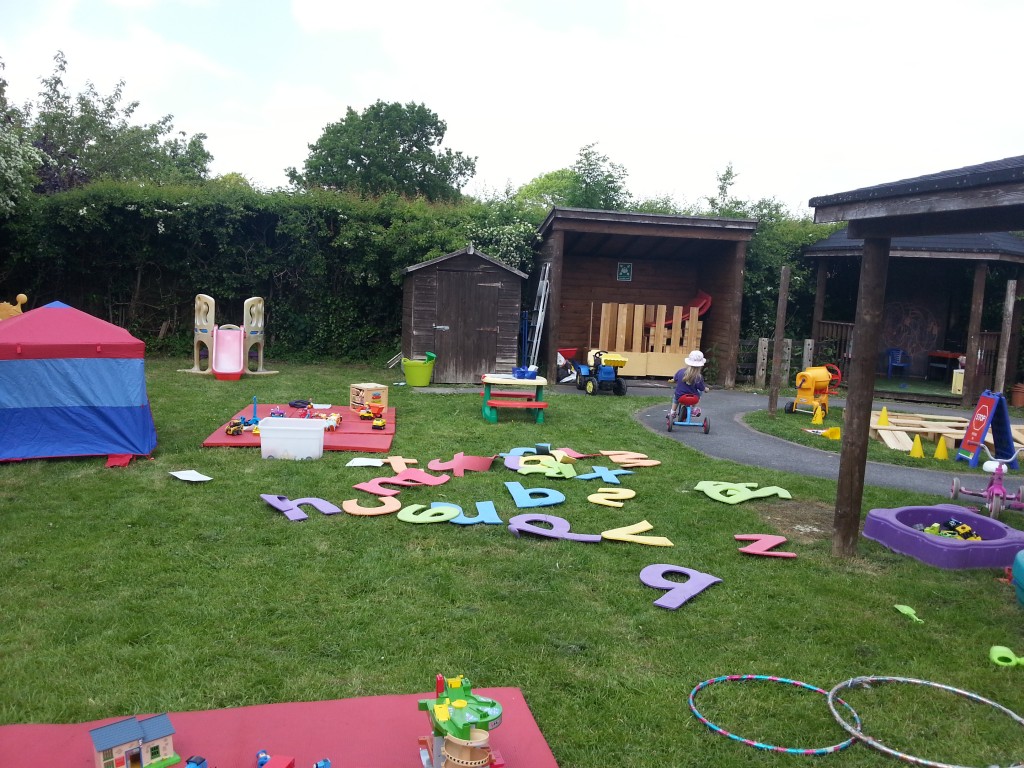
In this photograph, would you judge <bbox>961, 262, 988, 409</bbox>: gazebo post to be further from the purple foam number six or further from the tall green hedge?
the purple foam number six

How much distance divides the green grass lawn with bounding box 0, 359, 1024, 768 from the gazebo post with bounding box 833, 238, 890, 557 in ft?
0.88

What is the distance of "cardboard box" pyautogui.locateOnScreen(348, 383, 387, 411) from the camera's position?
11.1 meters

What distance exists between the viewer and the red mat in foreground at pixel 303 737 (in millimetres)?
3039

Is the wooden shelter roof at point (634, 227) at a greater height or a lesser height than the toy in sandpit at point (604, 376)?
greater

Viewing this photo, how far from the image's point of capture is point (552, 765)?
10.1ft

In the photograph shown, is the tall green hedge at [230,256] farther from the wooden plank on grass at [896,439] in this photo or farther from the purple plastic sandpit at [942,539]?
the purple plastic sandpit at [942,539]

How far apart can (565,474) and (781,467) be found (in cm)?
285

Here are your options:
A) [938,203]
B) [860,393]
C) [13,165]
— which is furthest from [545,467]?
[13,165]

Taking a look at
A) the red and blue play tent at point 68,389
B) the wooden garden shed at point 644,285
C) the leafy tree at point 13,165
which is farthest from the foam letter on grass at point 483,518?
the leafy tree at point 13,165

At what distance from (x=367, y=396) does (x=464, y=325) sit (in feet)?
14.5

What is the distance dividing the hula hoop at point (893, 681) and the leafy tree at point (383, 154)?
3941 cm

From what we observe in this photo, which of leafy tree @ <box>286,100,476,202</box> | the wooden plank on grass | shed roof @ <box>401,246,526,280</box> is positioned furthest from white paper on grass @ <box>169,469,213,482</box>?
leafy tree @ <box>286,100,476,202</box>

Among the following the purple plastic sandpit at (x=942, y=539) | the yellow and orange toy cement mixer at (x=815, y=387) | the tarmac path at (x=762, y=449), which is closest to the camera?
the purple plastic sandpit at (x=942, y=539)

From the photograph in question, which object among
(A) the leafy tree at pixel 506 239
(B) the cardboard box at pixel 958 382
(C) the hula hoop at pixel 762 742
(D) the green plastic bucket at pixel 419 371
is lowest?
(C) the hula hoop at pixel 762 742
